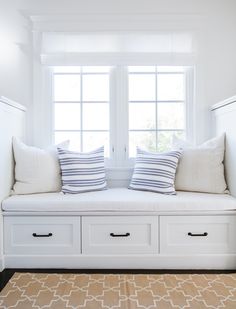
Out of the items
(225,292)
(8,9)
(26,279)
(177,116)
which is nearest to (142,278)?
(225,292)

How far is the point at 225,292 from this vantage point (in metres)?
1.96

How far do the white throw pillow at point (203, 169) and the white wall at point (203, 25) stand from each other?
32 centimetres

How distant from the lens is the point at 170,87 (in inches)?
118

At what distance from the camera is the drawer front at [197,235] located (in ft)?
7.61

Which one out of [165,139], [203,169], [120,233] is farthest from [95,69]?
[120,233]

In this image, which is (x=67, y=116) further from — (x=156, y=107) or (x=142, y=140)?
(x=156, y=107)

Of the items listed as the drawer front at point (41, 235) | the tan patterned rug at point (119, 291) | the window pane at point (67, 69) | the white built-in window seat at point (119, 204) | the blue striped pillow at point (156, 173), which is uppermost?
the window pane at point (67, 69)

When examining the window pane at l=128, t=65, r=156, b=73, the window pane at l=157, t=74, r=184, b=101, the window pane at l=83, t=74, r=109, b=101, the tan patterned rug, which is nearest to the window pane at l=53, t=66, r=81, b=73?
the window pane at l=83, t=74, r=109, b=101

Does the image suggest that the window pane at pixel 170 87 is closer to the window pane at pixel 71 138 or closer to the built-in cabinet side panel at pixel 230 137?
the built-in cabinet side panel at pixel 230 137

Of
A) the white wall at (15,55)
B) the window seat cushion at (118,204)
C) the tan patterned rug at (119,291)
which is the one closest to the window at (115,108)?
the white wall at (15,55)

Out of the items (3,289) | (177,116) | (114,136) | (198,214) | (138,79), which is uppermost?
(138,79)

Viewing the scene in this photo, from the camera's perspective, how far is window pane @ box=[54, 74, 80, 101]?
9.84ft

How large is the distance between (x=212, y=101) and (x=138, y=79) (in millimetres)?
742

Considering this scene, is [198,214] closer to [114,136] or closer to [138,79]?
[114,136]
